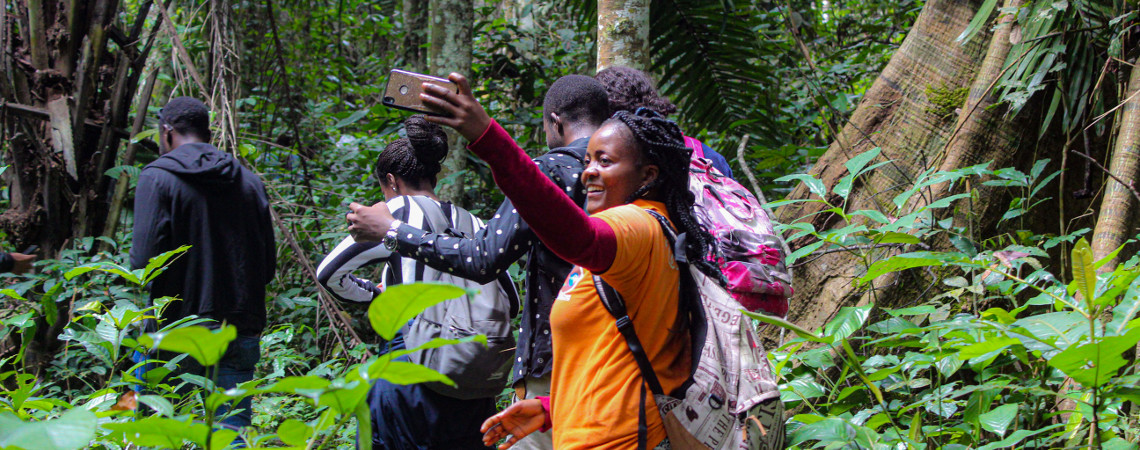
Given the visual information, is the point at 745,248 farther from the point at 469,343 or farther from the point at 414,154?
the point at 414,154

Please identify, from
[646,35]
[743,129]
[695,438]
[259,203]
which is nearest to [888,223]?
[695,438]

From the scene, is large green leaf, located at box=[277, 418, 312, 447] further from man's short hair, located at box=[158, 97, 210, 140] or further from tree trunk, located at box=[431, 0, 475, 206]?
tree trunk, located at box=[431, 0, 475, 206]

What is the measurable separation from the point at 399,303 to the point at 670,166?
1.15 meters

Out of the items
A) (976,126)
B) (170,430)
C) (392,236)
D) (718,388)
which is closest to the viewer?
(170,430)

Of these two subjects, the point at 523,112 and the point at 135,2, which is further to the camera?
the point at 135,2

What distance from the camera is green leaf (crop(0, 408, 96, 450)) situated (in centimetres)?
91

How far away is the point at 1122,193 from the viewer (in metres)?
3.08

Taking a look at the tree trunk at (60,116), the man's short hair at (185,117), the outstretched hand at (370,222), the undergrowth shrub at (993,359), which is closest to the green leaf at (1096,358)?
the undergrowth shrub at (993,359)

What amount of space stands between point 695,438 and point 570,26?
659 cm

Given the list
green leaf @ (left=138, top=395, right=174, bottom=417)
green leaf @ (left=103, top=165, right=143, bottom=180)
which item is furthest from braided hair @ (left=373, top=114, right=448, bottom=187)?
green leaf @ (left=103, top=165, right=143, bottom=180)

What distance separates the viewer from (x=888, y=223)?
7.66 ft

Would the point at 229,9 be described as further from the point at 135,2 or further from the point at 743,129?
the point at 135,2

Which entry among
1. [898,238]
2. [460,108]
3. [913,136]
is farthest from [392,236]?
[913,136]

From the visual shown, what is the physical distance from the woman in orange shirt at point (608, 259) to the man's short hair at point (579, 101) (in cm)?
64
